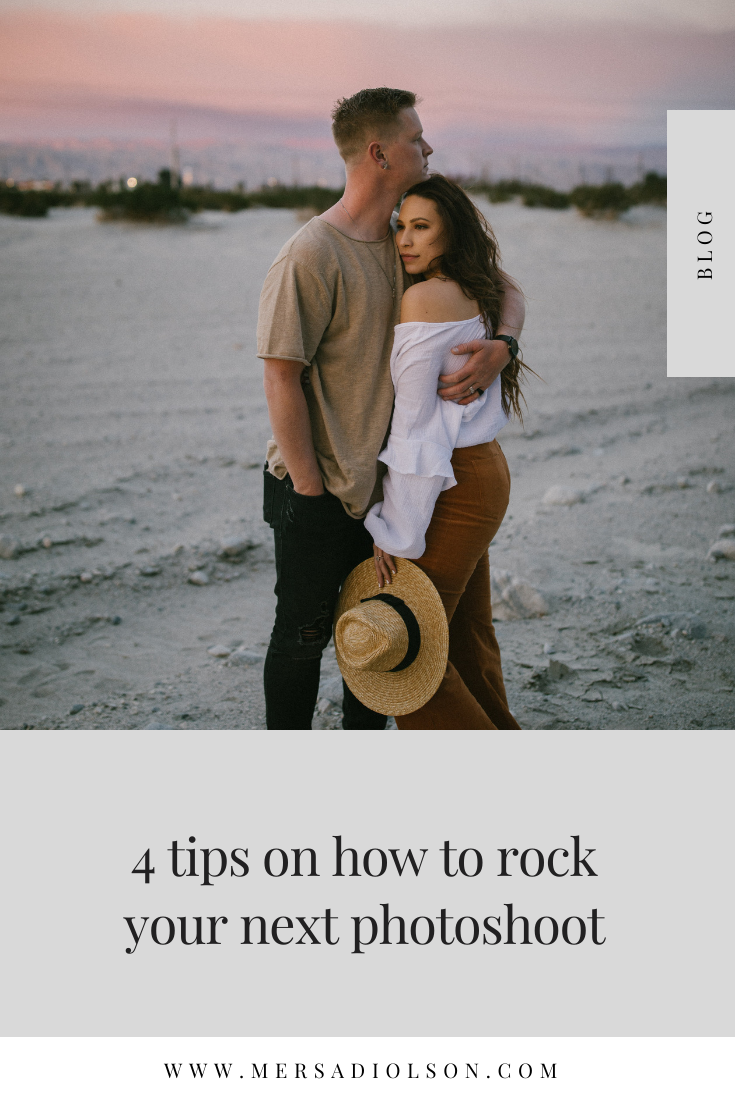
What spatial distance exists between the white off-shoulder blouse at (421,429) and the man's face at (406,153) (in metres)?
0.37

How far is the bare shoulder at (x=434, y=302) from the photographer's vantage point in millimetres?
2152

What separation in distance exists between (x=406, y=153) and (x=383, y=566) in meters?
1.06

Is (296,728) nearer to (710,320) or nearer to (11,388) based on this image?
(710,320)

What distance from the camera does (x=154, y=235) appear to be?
43.2 feet

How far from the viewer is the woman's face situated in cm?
216

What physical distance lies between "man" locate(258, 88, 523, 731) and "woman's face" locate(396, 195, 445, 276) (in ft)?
0.16

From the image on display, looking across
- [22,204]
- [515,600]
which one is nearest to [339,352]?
[515,600]

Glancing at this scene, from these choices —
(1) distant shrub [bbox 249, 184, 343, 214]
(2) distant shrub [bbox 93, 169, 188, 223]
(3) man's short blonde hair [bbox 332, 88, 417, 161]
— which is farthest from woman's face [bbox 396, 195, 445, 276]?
(1) distant shrub [bbox 249, 184, 343, 214]

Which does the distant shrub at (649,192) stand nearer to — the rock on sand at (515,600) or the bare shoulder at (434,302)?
the rock on sand at (515,600)

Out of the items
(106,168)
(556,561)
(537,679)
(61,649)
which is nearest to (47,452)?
(61,649)

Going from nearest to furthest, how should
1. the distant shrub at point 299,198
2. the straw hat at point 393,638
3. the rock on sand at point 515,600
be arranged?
the straw hat at point 393,638 < the rock on sand at point 515,600 < the distant shrub at point 299,198

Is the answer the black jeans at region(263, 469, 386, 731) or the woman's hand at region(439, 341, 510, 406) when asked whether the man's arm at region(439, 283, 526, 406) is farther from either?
the black jeans at region(263, 469, 386, 731)

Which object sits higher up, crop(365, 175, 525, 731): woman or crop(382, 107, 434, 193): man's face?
crop(382, 107, 434, 193): man's face

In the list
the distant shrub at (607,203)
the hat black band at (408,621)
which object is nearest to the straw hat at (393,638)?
the hat black band at (408,621)
